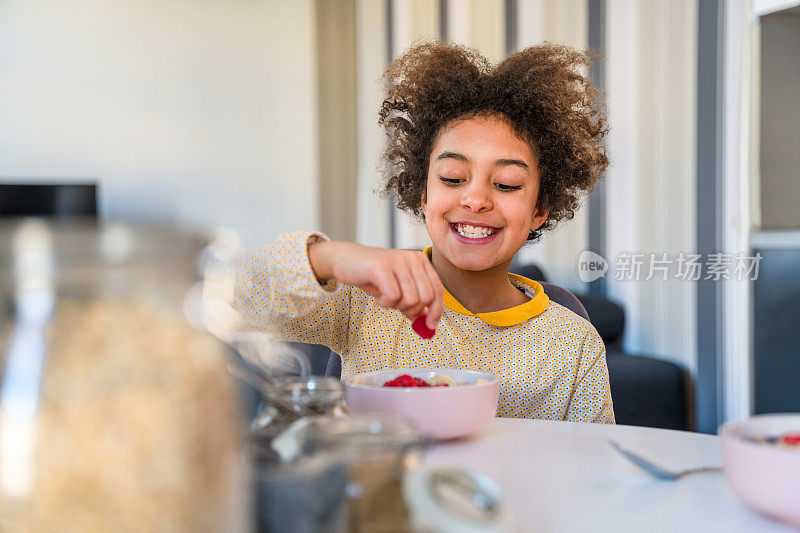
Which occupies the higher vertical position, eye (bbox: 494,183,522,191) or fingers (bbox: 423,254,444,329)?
eye (bbox: 494,183,522,191)

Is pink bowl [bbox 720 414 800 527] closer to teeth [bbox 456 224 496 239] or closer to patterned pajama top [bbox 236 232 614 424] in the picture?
patterned pajama top [bbox 236 232 614 424]

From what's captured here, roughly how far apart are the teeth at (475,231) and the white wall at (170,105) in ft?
10.8

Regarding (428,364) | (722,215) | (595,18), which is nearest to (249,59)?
(595,18)

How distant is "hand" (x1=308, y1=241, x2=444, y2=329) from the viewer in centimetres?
81

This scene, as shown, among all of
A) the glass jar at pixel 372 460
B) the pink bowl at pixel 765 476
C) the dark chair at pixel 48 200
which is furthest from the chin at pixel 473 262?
the dark chair at pixel 48 200

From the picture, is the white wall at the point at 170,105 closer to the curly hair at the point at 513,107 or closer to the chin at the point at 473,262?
the curly hair at the point at 513,107

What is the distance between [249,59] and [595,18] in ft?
→ 7.62

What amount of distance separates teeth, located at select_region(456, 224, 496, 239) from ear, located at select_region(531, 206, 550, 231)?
0.68 ft

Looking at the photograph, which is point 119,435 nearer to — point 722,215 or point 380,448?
point 380,448

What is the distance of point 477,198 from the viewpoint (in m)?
1.29

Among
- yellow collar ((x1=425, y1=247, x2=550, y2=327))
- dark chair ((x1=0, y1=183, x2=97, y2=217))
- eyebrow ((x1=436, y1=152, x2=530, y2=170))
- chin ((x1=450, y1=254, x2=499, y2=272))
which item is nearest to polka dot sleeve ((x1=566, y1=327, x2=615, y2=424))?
yellow collar ((x1=425, y1=247, x2=550, y2=327))

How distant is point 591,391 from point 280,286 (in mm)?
613

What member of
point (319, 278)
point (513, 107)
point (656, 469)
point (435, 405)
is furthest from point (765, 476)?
point (513, 107)

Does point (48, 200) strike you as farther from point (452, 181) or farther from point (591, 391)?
point (591, 391)
